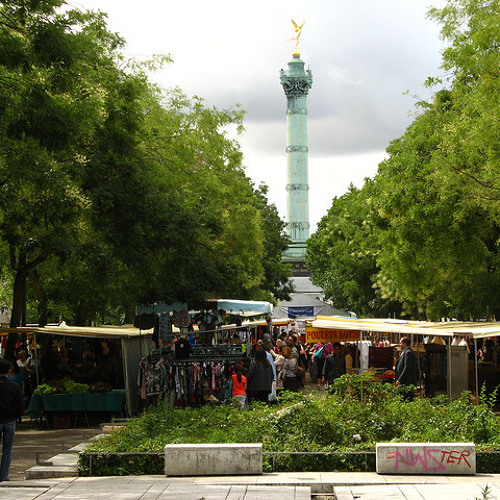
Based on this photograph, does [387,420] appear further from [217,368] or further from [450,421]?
[217,368]

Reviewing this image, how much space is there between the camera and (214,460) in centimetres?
1200

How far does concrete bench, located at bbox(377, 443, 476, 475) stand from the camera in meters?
11.7

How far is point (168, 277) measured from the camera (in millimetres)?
21250

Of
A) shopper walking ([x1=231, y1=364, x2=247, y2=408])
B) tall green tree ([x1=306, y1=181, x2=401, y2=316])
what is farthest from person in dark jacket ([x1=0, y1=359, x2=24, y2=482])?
tall green tree ([x1=306, y1=181, x2=401, y2=316])

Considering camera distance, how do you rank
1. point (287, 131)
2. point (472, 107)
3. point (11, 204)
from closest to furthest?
point (11, 204)
point (472, 107)
point (287, 131)

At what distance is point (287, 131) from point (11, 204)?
105 meters

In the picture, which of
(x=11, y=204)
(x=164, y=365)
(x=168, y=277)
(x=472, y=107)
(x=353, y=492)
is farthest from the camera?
(x=472, y=107)

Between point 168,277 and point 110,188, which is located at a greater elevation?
point 110,188

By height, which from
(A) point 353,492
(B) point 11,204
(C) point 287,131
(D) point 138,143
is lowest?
(A) point 353,492

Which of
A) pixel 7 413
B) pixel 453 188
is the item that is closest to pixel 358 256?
pixel 453 188

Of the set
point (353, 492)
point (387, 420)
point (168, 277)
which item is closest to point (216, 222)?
point (168, 277)

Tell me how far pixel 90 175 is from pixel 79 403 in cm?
453

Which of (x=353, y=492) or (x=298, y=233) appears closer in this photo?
(x=353, y=492)

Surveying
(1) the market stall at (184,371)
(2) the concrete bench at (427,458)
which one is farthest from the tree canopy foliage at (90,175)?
(2) the concrete bench at (427,458)
